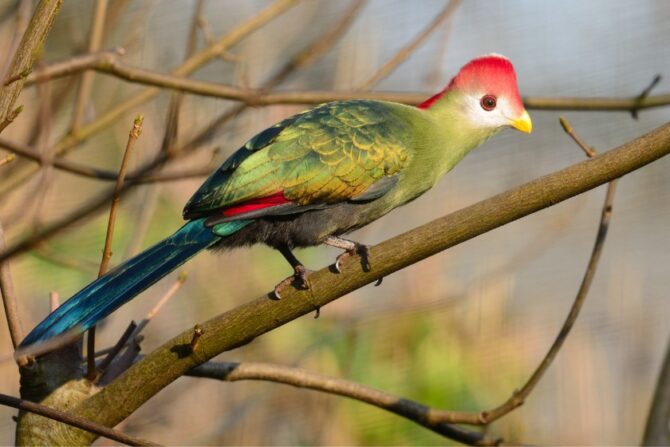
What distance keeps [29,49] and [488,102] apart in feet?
5.34

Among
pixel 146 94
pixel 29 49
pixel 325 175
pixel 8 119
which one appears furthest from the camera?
pixel 146 94

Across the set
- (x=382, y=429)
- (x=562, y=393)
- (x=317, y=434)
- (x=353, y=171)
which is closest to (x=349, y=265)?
(x=353, y=171)

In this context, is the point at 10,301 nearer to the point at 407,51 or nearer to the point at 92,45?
the point at 92,45

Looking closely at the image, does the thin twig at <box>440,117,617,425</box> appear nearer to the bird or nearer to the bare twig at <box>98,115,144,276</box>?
the bird

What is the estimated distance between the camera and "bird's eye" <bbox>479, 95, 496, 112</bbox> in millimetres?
2994

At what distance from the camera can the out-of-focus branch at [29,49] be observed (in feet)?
5.70

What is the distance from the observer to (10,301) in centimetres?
202

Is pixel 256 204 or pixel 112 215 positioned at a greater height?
pixel 256 204

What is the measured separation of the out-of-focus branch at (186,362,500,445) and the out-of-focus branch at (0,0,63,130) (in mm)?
912

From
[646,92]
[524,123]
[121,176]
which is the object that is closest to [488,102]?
[524,123]

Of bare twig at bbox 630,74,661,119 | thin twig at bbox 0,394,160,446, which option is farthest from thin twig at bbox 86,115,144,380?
bare twig at bbox 630,74,661,119

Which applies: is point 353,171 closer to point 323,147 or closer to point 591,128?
point 323,147

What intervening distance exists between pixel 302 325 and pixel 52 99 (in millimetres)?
1699

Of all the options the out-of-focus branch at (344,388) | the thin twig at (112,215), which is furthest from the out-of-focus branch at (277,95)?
the out-of-focus branch at (344,388)
